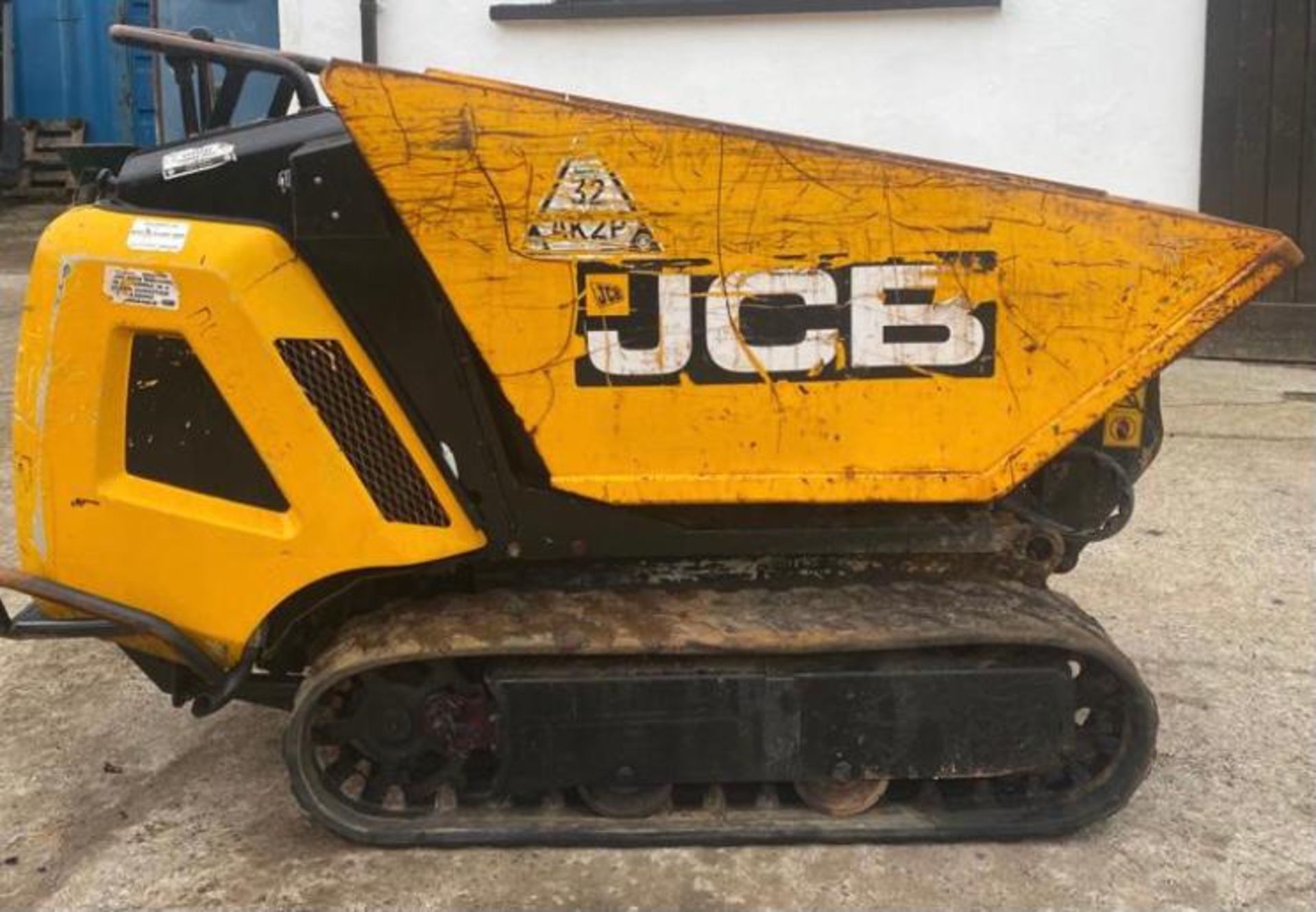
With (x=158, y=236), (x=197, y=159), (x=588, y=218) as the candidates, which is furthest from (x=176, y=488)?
(x=588, y=218)

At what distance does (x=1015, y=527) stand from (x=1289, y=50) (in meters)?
5.56

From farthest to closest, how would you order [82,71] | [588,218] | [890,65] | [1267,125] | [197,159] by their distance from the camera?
[82,71] < [1267,125] < [890,65] < [197,159] < [588,218]

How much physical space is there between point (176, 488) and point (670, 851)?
1.31 m

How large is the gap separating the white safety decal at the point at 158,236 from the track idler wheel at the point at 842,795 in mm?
1737

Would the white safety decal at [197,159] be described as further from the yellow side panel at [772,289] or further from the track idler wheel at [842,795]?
the track idler wheel at [842,795]

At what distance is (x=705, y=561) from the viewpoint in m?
2.93

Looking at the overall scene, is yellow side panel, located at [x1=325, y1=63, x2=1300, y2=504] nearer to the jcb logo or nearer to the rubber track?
the jcb logo

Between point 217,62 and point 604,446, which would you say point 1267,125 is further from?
point 217,62

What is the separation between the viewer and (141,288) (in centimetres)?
268

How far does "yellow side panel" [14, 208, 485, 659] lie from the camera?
266 cm

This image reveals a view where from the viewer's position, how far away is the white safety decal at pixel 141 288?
→ 2.66 meters

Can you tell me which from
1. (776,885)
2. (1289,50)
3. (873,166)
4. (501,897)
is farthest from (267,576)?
(1289,50)

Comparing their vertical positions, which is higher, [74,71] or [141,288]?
[74,71]

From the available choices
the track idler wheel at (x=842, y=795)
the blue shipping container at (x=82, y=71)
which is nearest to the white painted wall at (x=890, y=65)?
the track idler wheel at (x=842, y=795)
